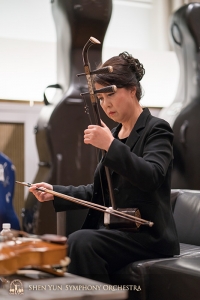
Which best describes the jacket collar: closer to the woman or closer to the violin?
the woman

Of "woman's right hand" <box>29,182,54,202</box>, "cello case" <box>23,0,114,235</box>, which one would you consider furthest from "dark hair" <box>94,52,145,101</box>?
"cello case" <box>23,0,114,235</box>

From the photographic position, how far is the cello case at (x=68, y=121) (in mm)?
3627

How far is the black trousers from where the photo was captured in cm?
194

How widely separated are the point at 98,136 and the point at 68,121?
75.5 inches

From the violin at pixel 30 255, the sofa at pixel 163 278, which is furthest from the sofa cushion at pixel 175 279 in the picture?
the violin at pixel 30 255

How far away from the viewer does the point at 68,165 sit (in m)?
3.67

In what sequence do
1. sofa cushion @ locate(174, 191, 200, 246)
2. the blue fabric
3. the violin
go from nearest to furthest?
the violin < the blue fabric < sofa cushion @ locate(174, 191, 200, 246)

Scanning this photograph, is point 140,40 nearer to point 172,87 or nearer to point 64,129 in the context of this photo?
point 172,87

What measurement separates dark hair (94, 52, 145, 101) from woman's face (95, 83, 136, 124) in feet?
0.07

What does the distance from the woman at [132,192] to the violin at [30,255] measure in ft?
2.13

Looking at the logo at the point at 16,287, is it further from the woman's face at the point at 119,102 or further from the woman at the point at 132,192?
the woman's face at the point at 119,102

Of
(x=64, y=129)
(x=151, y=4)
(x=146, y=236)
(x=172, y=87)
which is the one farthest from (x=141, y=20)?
(x=146, y=236)

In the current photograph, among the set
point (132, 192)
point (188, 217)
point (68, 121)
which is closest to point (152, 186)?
point (132, 192)

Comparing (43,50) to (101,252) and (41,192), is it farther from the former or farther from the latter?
(101,252)
